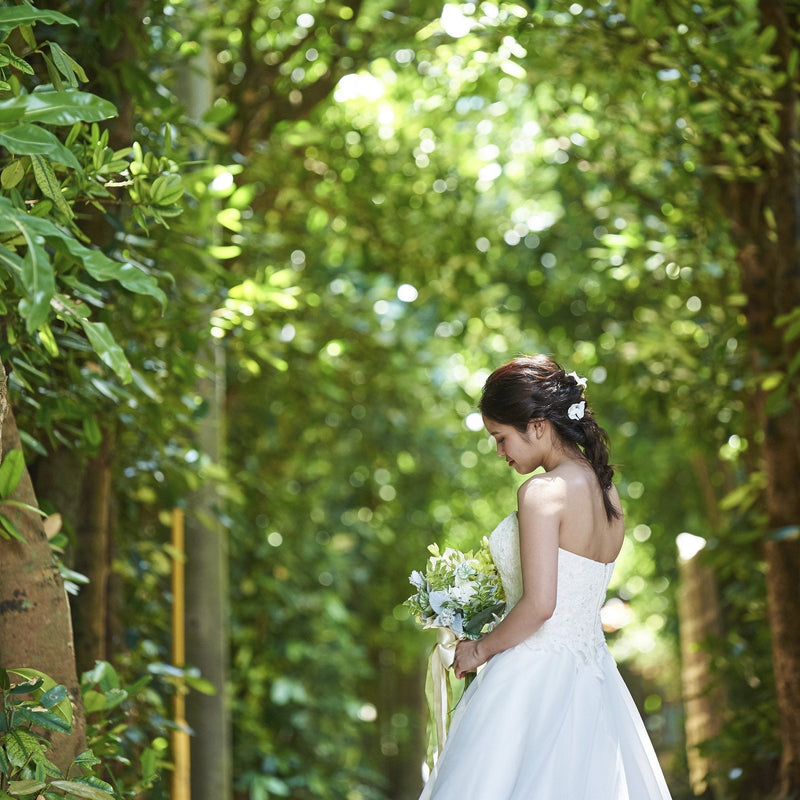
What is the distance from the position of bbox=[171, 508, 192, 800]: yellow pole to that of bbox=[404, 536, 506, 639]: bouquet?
6.05 ft

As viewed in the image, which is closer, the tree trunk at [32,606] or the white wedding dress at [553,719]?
the tree trunk at [32,606]

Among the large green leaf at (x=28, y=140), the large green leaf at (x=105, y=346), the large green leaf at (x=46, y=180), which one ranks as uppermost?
the large green leaf at (x=46, y=180)

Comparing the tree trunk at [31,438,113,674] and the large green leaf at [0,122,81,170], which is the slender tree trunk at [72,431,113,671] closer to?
the tree trunk at [31,438,113,674]

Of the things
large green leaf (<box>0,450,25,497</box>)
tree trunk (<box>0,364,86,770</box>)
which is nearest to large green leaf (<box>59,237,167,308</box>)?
large green leaf (<box>0,450,25,497</box>)

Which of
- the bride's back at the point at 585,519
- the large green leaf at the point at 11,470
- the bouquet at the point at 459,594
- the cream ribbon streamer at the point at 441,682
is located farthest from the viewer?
the cream ribbon streamer at the point at 441,682

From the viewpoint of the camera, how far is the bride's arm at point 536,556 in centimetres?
326

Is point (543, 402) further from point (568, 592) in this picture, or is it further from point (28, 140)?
point (28, 140)

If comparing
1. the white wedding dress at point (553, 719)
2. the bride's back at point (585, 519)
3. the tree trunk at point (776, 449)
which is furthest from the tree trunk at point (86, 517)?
the tree trunk at point (776, 449)

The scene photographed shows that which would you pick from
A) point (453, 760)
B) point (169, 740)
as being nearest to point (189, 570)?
point (169, 740)

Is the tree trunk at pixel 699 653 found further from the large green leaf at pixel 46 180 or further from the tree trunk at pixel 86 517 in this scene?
the large green leaf at pixel 46 180

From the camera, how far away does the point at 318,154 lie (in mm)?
7922

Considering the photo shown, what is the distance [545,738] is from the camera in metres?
3.34

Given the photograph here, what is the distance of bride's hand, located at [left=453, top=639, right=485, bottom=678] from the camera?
3.48 meters

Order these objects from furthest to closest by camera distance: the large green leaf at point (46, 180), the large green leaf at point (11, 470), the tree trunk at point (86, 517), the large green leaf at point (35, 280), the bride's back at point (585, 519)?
the tree trunk at point (86, 517), the bride's back at point (585, 519), the large green leaf at point (11, 470), the large green leaf at point (46, 180), the large green leaf at point (35, 280)
